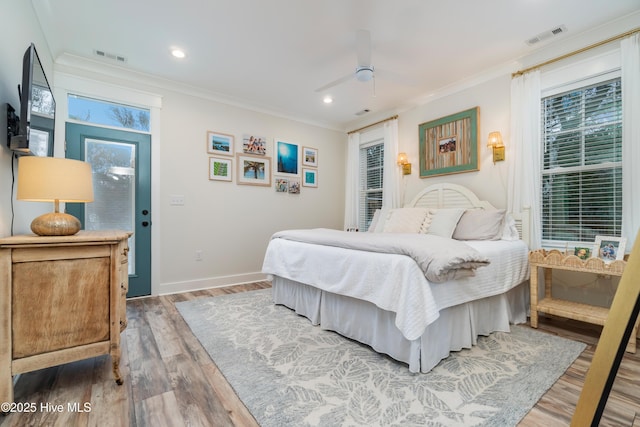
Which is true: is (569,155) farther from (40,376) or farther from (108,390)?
(40,376)

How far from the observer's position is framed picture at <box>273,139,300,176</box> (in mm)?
4617

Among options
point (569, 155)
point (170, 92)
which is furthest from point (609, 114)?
point (170, 92)

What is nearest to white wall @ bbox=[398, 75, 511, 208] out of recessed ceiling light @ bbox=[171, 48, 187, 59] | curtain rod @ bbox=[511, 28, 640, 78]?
curtain rod @ bbox=[511, 28, 640, 78]

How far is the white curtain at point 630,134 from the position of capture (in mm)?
2334

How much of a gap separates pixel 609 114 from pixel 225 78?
156 inches

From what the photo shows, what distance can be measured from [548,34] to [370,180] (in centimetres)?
286

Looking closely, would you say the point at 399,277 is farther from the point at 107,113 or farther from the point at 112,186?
the point at 107,113

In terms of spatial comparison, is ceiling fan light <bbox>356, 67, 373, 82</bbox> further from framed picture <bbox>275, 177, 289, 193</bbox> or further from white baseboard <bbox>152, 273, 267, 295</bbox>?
white baseboard <bbox>152, 273, 267, 295</bbox>

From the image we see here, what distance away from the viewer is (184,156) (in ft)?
12.5

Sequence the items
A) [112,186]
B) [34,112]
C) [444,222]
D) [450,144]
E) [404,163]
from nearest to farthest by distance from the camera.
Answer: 1. [34,112]
2. [444,222]
3. [112,186]
4. [450,144]
5. [404,163]

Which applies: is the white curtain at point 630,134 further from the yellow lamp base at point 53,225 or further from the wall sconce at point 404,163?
the yellow lamp base at point 53,225

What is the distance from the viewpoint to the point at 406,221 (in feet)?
11.1

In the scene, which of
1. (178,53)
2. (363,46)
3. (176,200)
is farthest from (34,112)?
(363,46)

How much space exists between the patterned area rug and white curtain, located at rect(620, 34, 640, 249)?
1135 millimetres
